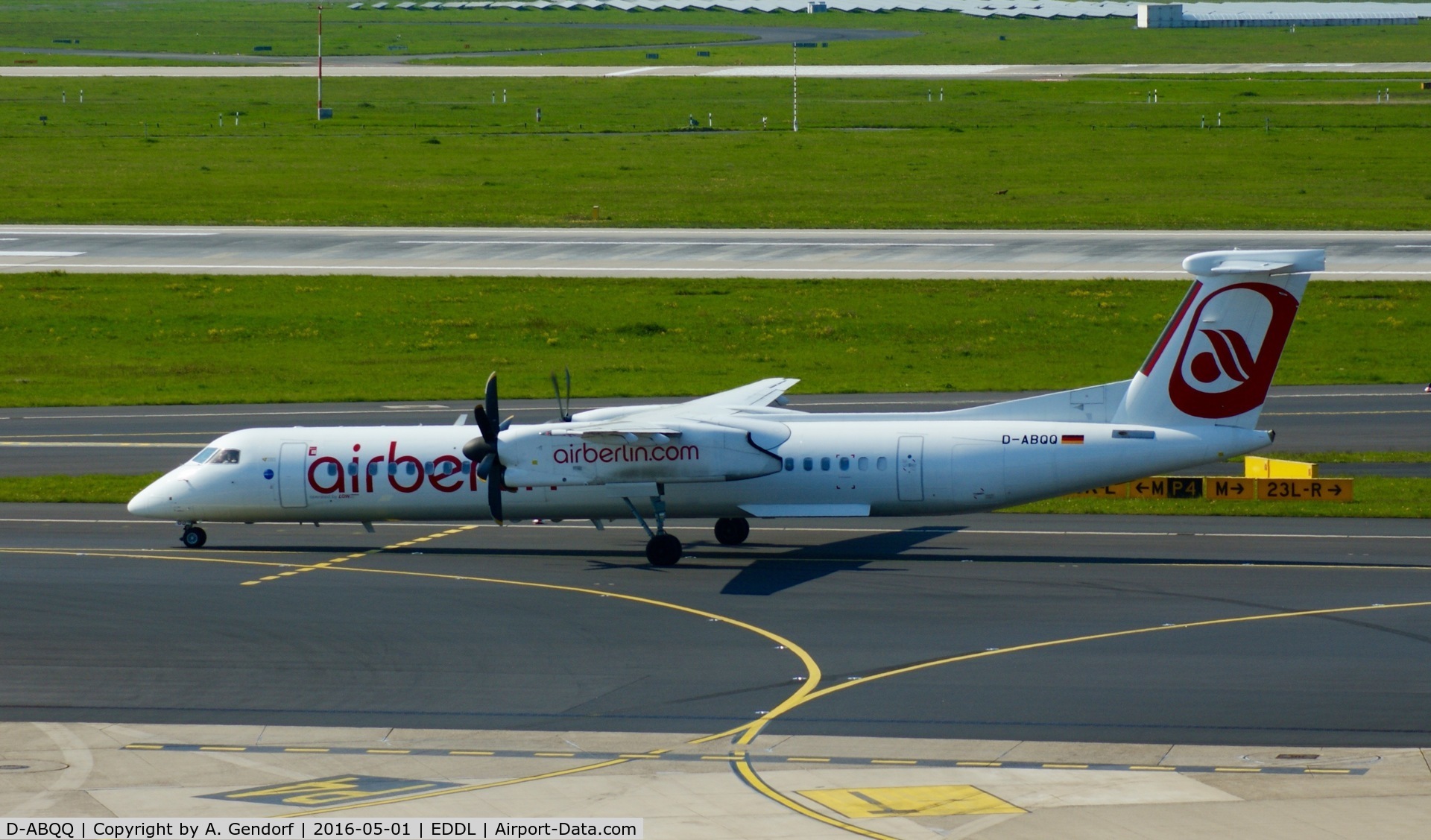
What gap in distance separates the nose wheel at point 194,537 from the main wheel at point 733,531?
12028 millimetres

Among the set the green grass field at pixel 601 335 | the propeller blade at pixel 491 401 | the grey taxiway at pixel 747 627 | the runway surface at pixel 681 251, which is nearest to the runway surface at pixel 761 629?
the grey taxiway at pixel 747 627

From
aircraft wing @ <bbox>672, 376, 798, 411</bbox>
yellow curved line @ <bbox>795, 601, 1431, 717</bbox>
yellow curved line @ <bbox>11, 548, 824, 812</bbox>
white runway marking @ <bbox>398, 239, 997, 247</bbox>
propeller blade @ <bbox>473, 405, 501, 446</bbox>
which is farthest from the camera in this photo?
white runway marking @ <bbox>398, 239, 997, 247</bbox>

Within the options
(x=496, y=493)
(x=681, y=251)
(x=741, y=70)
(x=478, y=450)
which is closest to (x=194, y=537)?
(x=478, y=450)

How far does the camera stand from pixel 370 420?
5109 cm

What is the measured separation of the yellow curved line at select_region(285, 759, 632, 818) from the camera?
1859 centimetres

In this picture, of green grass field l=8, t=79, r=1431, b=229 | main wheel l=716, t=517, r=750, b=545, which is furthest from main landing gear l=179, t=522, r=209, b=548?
green grass field l=8, t=79, r=1431, b=229

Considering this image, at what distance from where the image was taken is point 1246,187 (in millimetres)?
92250

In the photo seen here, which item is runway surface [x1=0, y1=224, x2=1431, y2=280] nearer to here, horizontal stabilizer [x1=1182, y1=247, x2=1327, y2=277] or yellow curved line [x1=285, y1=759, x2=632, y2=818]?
horizontal stabilizer [x1=1182, y1=247, x2=1327, y2=277]

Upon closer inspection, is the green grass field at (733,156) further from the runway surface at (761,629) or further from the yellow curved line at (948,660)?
the yellow curved line at (948,660)

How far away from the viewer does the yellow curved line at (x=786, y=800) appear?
17828mm

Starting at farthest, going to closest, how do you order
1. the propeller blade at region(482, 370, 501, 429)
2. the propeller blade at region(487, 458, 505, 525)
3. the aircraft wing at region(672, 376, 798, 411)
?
the aircraft wing at region(672, 376, 798, 411), the propeller blade at region(487, 458, 505, 525), the propeller blade at region(482, 370, 501, 429)

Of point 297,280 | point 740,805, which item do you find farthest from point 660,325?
point 740,805

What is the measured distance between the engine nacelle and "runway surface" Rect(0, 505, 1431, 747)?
1.98 metres

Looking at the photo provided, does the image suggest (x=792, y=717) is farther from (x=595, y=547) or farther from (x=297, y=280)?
(x=297, y=280)
